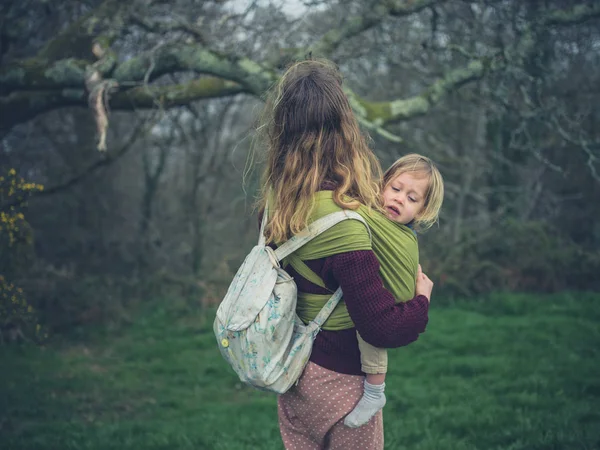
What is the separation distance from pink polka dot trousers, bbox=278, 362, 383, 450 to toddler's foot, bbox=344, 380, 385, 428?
0.04m

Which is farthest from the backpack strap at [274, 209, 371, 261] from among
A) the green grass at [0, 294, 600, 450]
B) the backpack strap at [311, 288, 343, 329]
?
the green grass at [0, 294, 600, 450]

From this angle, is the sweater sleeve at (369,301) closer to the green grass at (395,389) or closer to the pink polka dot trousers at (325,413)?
the pink polka dot trousers at (325,413)

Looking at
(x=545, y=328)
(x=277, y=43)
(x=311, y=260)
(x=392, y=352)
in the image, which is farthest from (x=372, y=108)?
(x=311, y=260)

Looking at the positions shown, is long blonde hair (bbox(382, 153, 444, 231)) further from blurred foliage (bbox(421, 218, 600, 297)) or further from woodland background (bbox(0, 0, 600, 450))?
blurred foliage (bbox(421, 218, 600, 297))

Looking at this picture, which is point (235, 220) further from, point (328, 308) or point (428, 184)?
point (328, 308)

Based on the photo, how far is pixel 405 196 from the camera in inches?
87.5

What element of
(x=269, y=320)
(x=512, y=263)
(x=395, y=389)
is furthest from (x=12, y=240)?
(x=512, y=263)

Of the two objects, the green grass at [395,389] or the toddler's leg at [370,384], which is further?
the green grass at [395,389]

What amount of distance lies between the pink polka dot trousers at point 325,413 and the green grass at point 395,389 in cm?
216

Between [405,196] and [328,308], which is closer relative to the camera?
[328,308]

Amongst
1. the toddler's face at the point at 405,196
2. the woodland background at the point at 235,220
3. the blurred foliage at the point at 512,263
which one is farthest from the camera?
the blurred foliage at the point at 512,263

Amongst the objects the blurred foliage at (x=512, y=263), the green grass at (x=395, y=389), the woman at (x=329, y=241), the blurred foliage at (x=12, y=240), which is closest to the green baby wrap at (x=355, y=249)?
the woman at (x=329, y=241)

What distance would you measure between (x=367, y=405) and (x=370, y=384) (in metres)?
0.07

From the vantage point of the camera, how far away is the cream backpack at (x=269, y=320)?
A: 2.01 m
